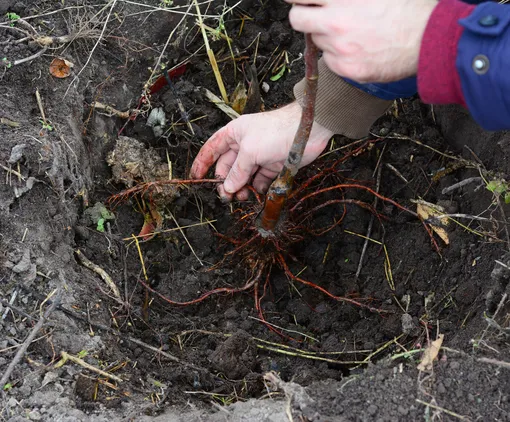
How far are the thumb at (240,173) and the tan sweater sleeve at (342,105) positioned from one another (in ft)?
0.94

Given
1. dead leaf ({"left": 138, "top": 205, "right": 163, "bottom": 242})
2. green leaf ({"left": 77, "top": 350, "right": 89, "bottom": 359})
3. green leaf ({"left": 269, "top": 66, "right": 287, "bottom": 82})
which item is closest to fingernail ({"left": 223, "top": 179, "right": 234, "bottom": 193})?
dead leaf ({"left": 138, "top": 205, "right": 163, "bottom": 242})

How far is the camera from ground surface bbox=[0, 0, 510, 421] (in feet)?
4.79

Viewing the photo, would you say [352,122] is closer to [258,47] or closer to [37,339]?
[258,47]

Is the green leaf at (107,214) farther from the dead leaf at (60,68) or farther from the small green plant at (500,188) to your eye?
the small green plant at (500,188)

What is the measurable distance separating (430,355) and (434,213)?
0.74m

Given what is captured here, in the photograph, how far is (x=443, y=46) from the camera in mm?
1293

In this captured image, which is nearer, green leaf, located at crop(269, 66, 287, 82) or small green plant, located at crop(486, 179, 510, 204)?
small green plant, located at crop(486, 179, 510, 204)

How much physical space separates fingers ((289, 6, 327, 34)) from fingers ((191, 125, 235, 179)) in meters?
A: 0.81

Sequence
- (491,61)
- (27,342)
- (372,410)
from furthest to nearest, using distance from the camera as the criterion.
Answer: (27,342) → (372,410) → (491,61)

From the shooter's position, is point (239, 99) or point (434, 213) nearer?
point (434, 213)

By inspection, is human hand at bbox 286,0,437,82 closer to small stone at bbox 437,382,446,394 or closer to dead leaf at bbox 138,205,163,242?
small stone at bbox 437,382,446,394

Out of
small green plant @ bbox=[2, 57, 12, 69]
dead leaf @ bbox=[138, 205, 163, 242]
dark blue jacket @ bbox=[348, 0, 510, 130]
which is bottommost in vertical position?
dead leaf @ bbox=[138, 205, 163, 242]

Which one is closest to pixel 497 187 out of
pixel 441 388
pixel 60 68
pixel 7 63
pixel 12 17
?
pixel 441 388

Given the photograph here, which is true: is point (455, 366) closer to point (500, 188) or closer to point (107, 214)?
point (500, 188)
